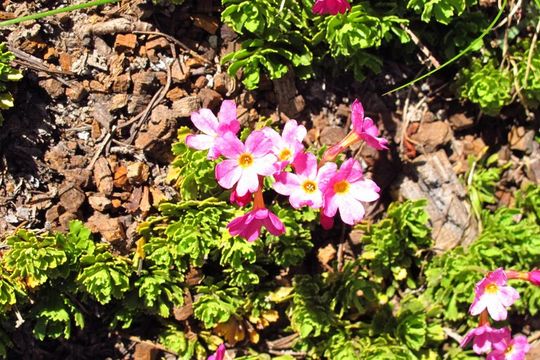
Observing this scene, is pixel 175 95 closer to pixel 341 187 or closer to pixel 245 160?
pixel 245 160

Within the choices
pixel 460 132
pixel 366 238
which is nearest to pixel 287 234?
pixel 366 238

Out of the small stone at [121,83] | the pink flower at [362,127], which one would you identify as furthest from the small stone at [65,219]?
the pink flower at [362,127]

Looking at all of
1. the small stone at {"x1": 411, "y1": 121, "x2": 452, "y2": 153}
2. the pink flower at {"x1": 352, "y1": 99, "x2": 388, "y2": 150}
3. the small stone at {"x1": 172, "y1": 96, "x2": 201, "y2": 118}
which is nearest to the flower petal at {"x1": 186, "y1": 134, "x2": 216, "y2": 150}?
→ the small stone at {"x1": 172, "y1": 96, "x2": 201, "y2": 118}

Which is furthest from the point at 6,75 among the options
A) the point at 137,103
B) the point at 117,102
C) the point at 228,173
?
the point at 228,173

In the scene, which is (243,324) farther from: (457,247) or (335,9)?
(335,9)

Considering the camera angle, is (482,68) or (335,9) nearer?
(335,9)

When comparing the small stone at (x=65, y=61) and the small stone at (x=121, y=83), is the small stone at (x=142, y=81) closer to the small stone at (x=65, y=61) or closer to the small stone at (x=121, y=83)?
the small stone at (x=121, y=83)

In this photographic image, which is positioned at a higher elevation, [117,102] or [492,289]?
[117,102]
